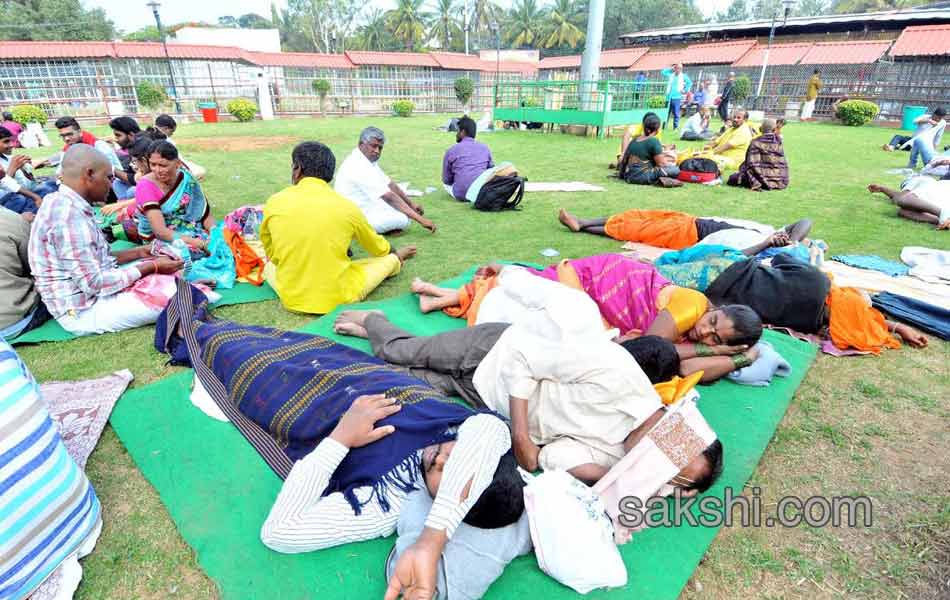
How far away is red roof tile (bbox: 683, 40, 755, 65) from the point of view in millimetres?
22619

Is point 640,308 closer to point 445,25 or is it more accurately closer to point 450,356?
point 450,356

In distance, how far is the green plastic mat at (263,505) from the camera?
73.9 inches

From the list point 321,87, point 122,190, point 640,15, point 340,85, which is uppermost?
point 640,15

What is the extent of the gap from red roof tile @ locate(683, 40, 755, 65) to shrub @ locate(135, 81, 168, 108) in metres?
23.0

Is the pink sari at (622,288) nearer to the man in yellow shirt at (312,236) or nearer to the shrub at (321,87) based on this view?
the man in yellow shirt at (312,236)

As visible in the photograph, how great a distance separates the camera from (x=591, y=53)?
14883 mm

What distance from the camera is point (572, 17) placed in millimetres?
44062

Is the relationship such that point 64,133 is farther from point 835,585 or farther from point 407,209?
point 835,585

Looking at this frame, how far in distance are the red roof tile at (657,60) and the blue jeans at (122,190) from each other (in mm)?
23864

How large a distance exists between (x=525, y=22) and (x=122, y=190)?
47.5m

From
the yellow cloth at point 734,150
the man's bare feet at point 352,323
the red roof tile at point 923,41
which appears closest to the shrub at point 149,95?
the yellow cloth at point 734,150

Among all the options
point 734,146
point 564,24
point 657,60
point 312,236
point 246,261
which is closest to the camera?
point 312,236

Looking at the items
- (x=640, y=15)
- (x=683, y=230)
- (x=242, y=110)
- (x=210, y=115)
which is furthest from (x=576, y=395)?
(x=640, y=15)

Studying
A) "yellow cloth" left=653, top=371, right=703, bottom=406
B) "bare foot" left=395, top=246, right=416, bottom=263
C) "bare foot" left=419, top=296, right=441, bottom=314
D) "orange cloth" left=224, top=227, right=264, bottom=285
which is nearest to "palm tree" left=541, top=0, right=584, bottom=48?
"bare foot" left=395, top=246, right=416, bottom=263
